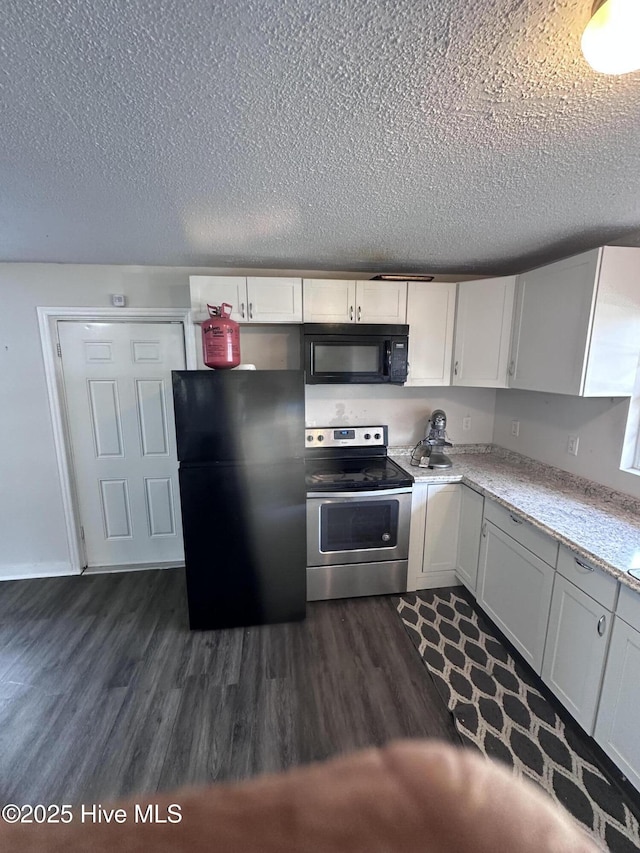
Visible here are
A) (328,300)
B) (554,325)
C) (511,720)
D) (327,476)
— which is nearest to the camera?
(511,720)

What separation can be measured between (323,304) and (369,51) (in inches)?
64.4

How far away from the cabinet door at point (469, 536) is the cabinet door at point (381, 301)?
4.24 ft

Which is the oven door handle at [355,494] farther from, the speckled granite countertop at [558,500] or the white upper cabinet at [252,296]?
the white upper cabinet at [252,296]

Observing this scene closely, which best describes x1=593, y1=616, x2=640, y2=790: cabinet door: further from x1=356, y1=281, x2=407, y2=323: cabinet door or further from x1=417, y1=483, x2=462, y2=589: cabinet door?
x1=356, y1=281, x2=407, y2=323: cabinet door

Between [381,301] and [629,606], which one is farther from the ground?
[381,301]

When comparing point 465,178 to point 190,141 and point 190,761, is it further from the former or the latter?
point 190,761

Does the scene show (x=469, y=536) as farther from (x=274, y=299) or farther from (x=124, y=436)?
(x=124, y=436)

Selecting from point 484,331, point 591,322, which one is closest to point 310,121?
point 591,322

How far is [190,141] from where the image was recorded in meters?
1.02

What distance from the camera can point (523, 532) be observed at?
1.83 metres

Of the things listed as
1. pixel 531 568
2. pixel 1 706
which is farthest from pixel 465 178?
pixel 1 706

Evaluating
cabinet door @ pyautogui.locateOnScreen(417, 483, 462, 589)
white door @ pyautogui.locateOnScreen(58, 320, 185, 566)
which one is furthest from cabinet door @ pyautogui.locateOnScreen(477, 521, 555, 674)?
white door @ pyautogui.locateOnScreen(58, 320, 185, 566)

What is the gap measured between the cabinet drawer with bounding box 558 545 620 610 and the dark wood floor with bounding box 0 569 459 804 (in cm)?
88

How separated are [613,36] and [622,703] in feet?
6.40
